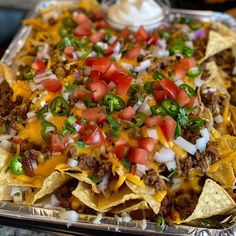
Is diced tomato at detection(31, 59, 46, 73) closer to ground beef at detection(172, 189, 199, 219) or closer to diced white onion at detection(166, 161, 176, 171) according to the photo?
diced white onion at detection(166, 161, 176, 171)

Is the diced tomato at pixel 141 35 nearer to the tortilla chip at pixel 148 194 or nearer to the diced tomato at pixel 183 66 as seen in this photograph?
the diced tomato at pixel 183 66

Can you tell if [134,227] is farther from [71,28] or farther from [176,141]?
[71,28]

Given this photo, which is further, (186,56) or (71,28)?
(71,28)

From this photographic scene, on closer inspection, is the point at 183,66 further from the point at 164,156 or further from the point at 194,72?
the point at 164,156

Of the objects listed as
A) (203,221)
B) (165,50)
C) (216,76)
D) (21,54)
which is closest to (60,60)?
(21,54)

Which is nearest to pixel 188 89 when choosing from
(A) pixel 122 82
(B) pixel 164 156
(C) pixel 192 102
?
(C) pixel 192 102

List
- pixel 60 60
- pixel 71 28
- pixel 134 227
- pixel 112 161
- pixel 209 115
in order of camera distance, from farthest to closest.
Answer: pixel 71 28 → pixel 60 60 → pixel 209 115 → pixel 112 161 → pixel 134 227
